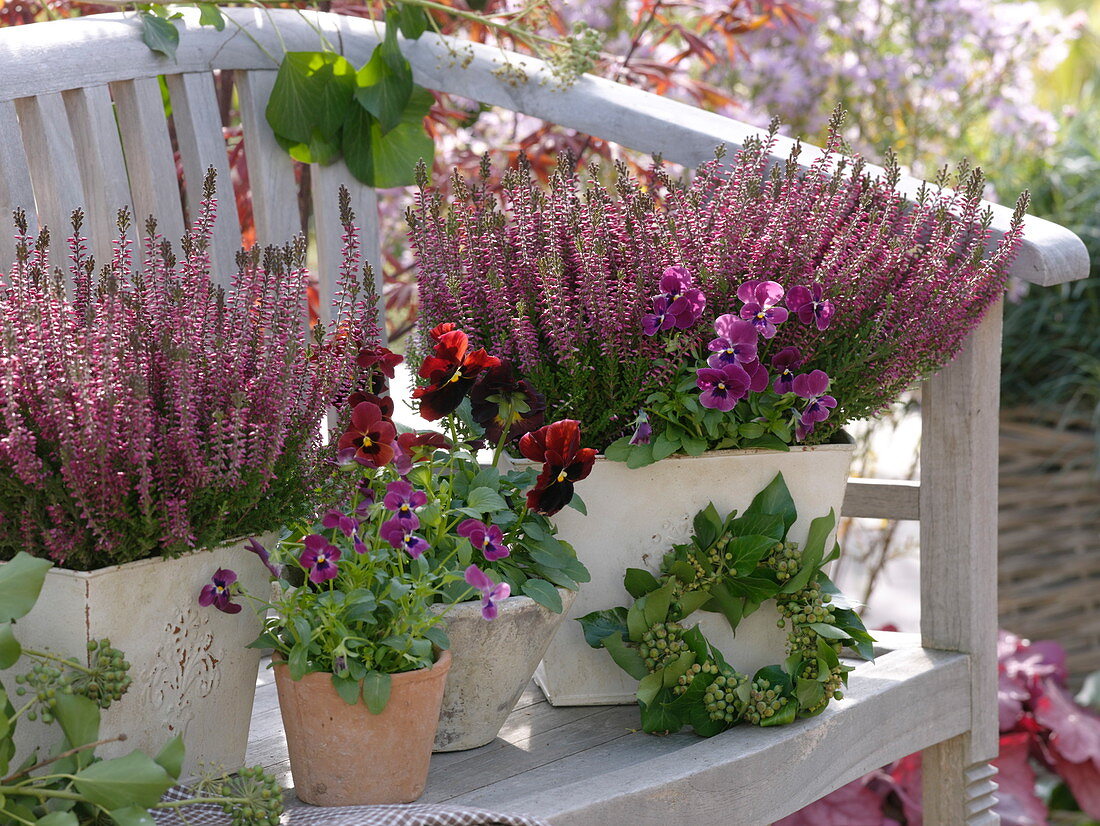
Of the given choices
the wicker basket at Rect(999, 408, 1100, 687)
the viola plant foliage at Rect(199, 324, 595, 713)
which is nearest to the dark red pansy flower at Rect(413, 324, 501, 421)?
the viola plant foliage at Rect(199, 324, 595, 713)

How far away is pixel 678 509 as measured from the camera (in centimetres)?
132

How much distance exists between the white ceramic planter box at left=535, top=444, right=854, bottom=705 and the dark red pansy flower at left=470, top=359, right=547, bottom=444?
0.37ft

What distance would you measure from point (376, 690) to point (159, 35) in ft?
2.91

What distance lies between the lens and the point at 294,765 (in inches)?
44.2

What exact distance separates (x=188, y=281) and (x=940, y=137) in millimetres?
2659

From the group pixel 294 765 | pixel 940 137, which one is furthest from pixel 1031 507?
pixel 294 765

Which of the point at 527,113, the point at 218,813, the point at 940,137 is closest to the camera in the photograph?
the point at 218,813

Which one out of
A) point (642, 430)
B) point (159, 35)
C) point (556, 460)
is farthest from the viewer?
point (159, 35)

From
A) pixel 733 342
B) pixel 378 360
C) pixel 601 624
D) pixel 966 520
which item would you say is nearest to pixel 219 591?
pixel 378 360

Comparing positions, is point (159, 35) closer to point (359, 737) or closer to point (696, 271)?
point (696, 271)

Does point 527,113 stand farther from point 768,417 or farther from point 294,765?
point 294,765

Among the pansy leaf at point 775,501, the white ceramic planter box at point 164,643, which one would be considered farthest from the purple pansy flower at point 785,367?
the white ceramic planter box at point 164,643

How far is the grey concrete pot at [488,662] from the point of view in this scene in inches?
45.6

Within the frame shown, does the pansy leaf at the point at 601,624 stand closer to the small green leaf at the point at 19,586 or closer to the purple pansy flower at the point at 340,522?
the purple pansy flower at the point at 340,522
